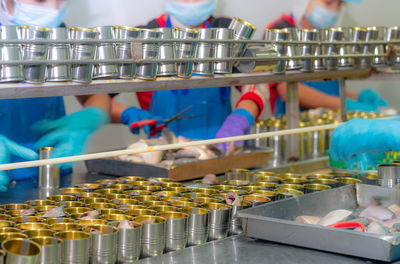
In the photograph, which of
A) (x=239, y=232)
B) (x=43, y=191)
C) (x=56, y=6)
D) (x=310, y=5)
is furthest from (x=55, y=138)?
(x=310, y=5)

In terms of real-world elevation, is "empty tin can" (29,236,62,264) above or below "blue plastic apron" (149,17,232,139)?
below

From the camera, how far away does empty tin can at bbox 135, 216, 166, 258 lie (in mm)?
1549

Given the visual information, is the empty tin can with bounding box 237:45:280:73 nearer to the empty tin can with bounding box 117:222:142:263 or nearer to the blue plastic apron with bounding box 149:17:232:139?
the empty tin can with bounding box 117:222:142:263

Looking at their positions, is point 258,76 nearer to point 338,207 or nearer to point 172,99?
point 338,207

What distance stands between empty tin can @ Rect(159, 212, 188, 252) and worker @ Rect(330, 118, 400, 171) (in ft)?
3.23

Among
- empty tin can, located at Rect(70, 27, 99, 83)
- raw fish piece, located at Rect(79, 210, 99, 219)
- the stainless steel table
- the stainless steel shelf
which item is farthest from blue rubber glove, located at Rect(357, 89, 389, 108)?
raw fish piece, located at Rect(79, 210, 99, 219)

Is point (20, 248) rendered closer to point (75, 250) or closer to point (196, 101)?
point (75, 250)

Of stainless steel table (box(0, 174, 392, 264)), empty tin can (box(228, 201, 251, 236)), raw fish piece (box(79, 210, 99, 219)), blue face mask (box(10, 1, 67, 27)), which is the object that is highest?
blue face mask (box(10, 1, 67, 27))

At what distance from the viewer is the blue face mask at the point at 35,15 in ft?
9.08

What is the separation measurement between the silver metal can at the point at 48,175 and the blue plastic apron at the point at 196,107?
1.45 metres

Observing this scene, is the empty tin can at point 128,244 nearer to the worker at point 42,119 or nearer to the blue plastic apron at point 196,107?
the worker at point 42,119

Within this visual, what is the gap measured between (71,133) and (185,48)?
0.80 metres

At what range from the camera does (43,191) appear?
7.93 ft

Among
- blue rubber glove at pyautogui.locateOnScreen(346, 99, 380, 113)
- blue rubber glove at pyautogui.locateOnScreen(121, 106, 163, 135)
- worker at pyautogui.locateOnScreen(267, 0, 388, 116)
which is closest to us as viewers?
blue rubber glove at pyautogui.locateOnScreen(121, 106, 163, 135)
